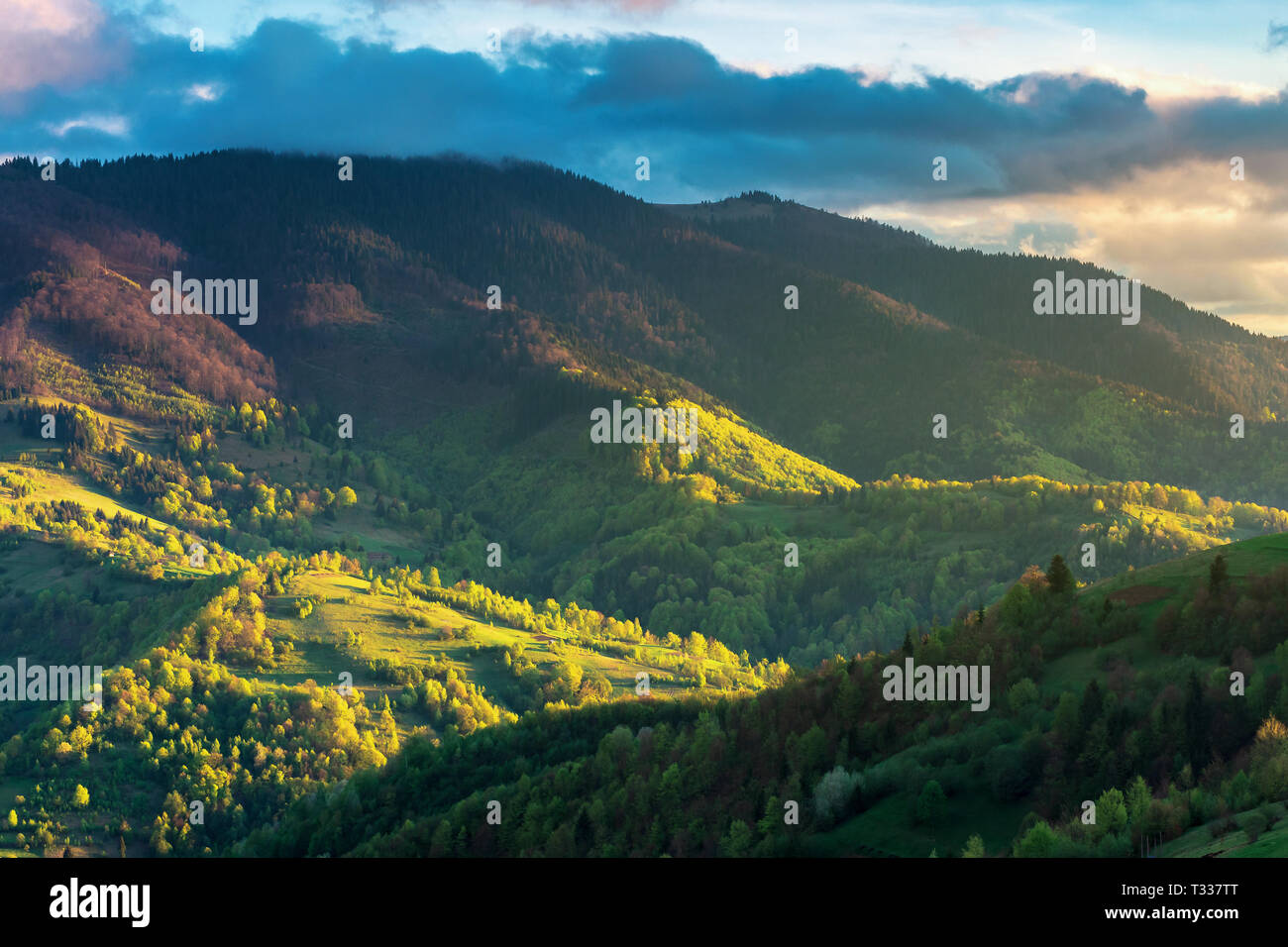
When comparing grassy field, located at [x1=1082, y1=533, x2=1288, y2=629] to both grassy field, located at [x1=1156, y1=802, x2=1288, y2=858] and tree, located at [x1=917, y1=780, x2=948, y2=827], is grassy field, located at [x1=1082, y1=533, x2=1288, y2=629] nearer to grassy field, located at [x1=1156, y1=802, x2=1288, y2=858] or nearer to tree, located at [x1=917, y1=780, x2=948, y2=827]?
tree, located at [x1=917, y1=780, x2=948, y2=827]

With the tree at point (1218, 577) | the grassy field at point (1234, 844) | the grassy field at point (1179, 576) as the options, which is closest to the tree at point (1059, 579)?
the grassy field at point (1179, 576)

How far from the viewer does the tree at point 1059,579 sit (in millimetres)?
155625

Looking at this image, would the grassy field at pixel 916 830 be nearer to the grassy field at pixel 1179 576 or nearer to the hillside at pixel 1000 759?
the hillside at pixel 1000 759

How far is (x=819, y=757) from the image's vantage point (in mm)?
147000

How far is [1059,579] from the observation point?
157625 mm

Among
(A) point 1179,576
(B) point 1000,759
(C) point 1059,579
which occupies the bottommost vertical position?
(B) point 1000,759

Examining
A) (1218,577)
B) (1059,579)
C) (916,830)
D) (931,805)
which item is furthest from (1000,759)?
(1059,579)

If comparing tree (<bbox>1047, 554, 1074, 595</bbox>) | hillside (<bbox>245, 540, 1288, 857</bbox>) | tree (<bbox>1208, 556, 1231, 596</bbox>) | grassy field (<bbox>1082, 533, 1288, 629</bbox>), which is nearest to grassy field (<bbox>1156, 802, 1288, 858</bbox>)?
hillside (<bbox>245, 540, 1288, 857</bbox>)

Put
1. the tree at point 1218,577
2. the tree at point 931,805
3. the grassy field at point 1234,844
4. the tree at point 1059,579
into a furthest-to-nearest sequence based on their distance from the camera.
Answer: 1. the tree at point 1059,579
2. the tree at point 1218,577
3. the tree at point 931,805
4. the grassy field at point 1234,844

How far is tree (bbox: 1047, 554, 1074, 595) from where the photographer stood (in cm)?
15562

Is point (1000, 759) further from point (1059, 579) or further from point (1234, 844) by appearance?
point (1234, 844)

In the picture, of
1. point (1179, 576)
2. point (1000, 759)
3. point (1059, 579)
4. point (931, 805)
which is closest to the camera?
point (931, 805)
